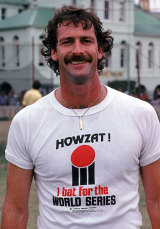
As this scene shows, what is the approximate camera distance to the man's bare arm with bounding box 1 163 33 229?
3.02 m

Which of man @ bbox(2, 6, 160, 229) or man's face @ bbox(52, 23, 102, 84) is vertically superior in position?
man's face @ bbox(52, 23, 102, 84)

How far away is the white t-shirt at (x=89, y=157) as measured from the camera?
288 cm

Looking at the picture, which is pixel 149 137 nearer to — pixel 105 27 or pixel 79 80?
pixel 79 80

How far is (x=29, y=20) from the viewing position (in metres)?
45.3

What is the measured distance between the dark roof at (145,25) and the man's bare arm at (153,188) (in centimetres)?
4837

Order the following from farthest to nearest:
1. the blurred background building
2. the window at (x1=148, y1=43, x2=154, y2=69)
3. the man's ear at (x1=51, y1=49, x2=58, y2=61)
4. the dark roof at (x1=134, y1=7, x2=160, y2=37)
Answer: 1. the window at (x1=148, y1=43, x2=154, y2=69)
2. the dark roof at (x1=134, y1=7, x2=160, y2=37)
3. the blurred background building
4. the man's ear at (x1=51, y1=49, x2=58, y2=61)

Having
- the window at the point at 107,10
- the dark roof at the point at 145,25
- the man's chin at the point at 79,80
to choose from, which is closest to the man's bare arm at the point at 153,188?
the man's chin at the point at 79,80

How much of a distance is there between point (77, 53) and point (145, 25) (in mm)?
52117

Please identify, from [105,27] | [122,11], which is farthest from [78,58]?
[122,11]

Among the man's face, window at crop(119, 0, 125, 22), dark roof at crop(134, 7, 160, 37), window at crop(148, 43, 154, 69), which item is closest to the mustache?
the man's face

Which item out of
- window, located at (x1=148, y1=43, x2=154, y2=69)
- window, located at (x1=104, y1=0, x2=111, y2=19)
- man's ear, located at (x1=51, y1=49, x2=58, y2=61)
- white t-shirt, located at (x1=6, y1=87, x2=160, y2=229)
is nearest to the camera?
white t-shirt, located at (x1=6, y1=87, x2=160, y2=229)

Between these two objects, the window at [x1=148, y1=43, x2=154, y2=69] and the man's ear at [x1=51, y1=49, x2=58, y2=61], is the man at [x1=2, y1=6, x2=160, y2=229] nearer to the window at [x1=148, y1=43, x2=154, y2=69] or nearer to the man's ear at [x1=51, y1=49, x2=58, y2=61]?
the man's ear at [x1=51, y1=49, x2=58, y2=61]

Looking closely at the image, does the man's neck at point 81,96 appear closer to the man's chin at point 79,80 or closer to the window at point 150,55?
the man's chin at point 79,80

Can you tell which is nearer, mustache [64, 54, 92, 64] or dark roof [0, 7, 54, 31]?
mustache [64, 54, 92, 64]
